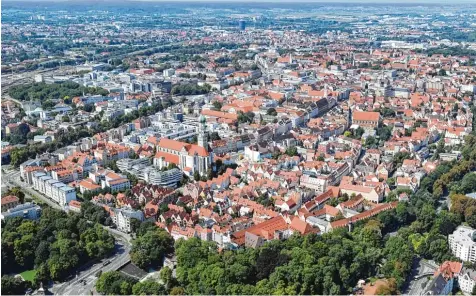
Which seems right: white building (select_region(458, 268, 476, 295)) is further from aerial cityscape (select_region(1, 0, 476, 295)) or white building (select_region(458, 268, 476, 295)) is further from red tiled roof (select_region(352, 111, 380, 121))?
red tiled roof (select_region(352, 111, 380, 121))

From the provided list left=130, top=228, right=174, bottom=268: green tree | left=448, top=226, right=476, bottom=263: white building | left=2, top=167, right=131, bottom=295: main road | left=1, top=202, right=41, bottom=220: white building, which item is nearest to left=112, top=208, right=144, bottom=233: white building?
left=2, top=167, right=131, bottom=295: main road

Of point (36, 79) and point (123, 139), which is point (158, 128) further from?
point (36, 79)

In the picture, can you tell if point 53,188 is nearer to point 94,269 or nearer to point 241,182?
point 94,269

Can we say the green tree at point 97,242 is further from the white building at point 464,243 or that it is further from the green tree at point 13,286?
the white building at point 464,243

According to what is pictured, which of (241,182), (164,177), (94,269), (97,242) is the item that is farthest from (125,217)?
(241,182)

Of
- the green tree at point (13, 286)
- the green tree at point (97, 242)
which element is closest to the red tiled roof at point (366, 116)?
the green tree at point (97, 242)
